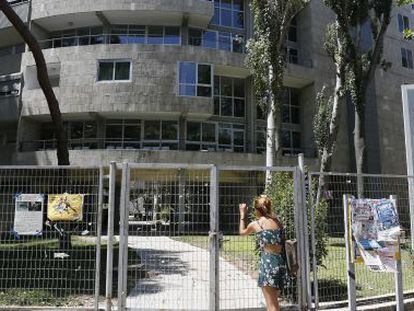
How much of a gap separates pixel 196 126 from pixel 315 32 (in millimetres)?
11165

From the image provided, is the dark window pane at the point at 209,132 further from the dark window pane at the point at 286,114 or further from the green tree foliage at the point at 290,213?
the green tree foliage at the point at 290,213

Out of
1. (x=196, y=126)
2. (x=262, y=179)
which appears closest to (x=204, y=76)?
(x=196, y=126)

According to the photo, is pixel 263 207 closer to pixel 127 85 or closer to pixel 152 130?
pixel 127 85

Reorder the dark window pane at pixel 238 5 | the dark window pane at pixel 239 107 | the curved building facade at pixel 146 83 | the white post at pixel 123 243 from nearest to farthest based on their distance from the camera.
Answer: the white post at pixel 123 243
the curved building facade at pixel 146 83
the dark window pane at pixel 239 107
the dark window pane at pixel 238 5

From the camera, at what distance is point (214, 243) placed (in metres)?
6.69

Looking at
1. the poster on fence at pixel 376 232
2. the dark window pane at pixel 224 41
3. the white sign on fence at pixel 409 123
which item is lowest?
the poster on fence at pixel 376 232

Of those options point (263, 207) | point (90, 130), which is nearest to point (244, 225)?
point (263, 207)

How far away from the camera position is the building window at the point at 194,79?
2727 cm

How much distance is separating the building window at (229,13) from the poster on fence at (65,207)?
26024 millimetres

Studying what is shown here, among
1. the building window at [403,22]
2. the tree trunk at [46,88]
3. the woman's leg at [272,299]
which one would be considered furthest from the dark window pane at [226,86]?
the woman's leg at [272,299]

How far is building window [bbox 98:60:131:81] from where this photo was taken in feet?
88.7

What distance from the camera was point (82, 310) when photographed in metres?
6.96

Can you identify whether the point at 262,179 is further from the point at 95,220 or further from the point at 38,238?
the point at 38,238

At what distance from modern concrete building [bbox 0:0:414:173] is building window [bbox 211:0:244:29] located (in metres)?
0.07
